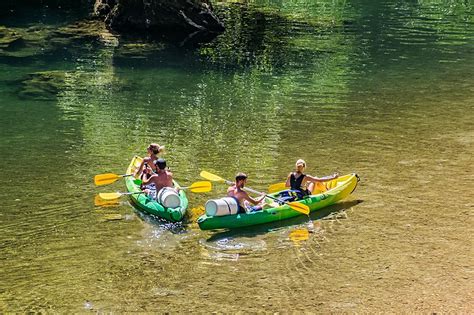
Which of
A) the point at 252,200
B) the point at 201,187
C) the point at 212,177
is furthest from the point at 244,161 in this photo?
the point at 252,200

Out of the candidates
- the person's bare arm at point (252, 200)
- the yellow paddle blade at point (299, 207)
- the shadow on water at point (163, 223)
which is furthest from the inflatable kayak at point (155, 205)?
the yellow paddle blade at point (299, 207)

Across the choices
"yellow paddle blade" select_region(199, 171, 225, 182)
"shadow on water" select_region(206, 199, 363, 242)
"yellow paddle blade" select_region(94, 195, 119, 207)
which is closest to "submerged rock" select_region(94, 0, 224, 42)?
"yellow paddle blade" select_region(199, 171, 225, 182)

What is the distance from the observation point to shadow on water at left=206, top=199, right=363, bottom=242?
1373 centimetres

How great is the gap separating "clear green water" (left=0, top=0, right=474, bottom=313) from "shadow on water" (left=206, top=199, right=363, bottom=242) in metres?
0.06

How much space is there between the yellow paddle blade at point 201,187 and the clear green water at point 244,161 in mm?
350

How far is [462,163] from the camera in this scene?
1753 centimetres

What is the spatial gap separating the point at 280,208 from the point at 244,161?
3.80 meters

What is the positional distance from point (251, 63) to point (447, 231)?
18.2 m

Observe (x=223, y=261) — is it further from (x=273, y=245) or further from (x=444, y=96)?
(x=444, y=96)

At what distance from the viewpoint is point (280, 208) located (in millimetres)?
14391

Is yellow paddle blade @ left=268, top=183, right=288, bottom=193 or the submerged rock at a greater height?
the submerged rock

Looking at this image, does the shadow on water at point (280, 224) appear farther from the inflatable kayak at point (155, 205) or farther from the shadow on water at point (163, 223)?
the inflatable kayak at point (155, 205)

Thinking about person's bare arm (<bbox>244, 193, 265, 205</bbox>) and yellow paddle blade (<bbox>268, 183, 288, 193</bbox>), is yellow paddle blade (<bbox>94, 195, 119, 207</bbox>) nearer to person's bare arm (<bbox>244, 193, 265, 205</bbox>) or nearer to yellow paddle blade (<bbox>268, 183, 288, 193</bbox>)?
person's bare arm (<bbox>244, 193, 265, 205</bbox>)

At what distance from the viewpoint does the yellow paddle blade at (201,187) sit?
15.2 metres
